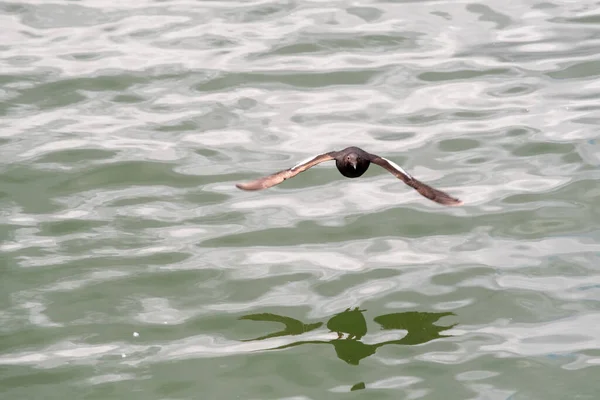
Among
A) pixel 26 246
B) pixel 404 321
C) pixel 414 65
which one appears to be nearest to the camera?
pixel 404 321

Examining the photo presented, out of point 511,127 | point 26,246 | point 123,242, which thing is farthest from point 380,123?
point 26,246

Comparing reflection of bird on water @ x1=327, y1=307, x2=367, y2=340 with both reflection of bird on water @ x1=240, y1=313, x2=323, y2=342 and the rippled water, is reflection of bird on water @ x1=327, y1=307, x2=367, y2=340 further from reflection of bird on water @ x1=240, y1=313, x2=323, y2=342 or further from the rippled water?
reflection of bird on water @ x1=240, y1=313, x2=323, y2=342

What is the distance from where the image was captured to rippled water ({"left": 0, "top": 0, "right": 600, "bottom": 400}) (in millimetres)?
8898

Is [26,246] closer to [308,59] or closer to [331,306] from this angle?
[331,306]

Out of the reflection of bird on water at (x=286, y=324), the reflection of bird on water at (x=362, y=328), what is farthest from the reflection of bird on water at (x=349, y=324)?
the reflection of bird on water at (x=286, y=324)

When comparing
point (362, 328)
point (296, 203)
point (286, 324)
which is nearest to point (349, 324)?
point (362, 328)

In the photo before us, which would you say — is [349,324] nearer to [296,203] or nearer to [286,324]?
[286,324]

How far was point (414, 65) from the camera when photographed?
47.1ft

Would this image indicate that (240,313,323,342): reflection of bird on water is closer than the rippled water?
No

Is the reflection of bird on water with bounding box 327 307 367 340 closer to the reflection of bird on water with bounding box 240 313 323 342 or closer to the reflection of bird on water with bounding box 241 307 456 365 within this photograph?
the reflection of bird on water with bounding box 241 307 456 365

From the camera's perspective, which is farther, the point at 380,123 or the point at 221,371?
the point at 380,123

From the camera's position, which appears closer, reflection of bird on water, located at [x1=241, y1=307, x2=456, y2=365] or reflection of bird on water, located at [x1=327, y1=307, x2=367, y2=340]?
reflection of bird on water, located at [x1=241, y1=307, x2=456, y2=365]

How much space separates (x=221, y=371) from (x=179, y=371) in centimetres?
36

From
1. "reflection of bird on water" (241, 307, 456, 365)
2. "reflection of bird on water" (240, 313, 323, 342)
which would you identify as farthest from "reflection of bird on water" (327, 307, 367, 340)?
"reflection of bird on water" (240, 313, 323, 342)
